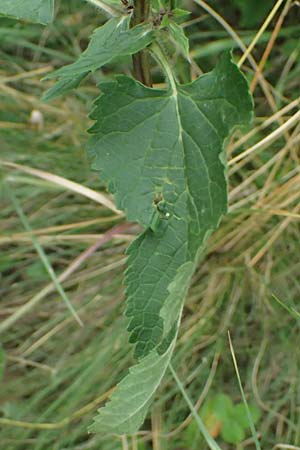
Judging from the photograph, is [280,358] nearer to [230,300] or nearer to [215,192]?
[230,300]

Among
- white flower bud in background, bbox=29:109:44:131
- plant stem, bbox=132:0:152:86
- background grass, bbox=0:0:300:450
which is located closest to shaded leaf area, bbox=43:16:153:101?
plant stem, bbox=132:0:152:86

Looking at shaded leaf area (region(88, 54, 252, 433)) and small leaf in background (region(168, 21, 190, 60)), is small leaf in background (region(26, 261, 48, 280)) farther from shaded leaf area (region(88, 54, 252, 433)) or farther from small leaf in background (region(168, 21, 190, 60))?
small leaf in background (region(168, 21, 190, 60))

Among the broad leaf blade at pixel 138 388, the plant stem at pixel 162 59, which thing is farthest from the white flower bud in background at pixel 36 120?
the broad leaf blade at pixel 138 388

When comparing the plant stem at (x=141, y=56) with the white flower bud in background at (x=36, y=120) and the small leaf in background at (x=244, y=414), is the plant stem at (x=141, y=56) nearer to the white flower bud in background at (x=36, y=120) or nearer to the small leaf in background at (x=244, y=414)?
the small leaf in background at (x=244, y=414)

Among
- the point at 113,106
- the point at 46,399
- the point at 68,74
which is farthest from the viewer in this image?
the point at 46,399

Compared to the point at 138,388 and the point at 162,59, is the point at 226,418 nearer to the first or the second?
the point at 138,388

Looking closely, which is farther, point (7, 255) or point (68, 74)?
point (7, 255)

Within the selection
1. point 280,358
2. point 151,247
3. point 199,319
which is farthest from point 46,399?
point 151,247
